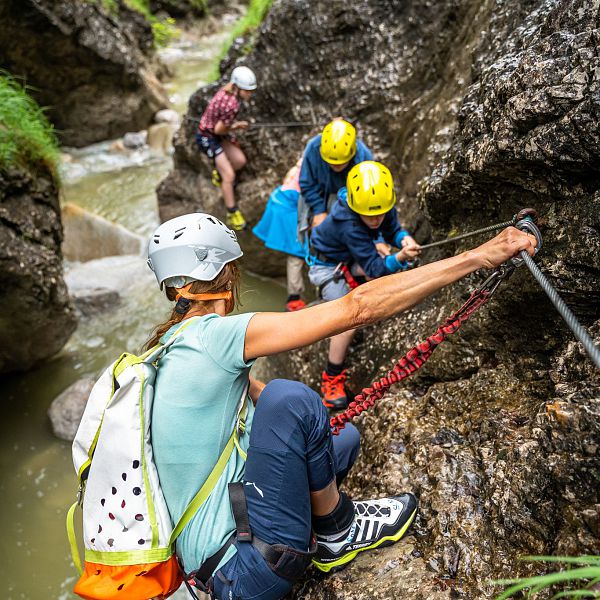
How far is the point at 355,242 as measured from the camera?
4121 millimetres

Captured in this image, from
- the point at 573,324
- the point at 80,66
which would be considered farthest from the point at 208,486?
the point at 80,66

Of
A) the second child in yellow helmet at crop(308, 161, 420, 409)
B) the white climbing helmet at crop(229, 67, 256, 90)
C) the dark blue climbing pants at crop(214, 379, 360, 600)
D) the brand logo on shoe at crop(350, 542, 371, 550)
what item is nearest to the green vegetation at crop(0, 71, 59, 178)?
the white climbing helmet at crop(229, 67, 256, 90)

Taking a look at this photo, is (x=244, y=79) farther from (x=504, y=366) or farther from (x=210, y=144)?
(x=504, y=366)

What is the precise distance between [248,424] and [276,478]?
1.03 feet

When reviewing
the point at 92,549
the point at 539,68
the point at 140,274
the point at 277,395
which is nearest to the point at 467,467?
the point at 277,395

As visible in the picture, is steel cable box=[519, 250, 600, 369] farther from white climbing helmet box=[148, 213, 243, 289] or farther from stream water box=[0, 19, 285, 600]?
stream water box=[0, 19, 285, 600]

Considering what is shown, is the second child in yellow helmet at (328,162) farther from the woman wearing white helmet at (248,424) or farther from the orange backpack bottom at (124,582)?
the orange backpack bottom at (124,582)

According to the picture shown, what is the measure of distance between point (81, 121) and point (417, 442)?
11555 millimetres

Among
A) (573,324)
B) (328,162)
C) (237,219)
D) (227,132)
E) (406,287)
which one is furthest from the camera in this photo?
(237,219)

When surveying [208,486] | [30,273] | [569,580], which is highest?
[569,580]

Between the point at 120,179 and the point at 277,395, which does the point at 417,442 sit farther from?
the point at 120,179

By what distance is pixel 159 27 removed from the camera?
1739 cm

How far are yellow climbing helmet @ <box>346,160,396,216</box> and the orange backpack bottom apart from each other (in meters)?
2.63

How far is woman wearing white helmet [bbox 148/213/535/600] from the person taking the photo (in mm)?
2057
